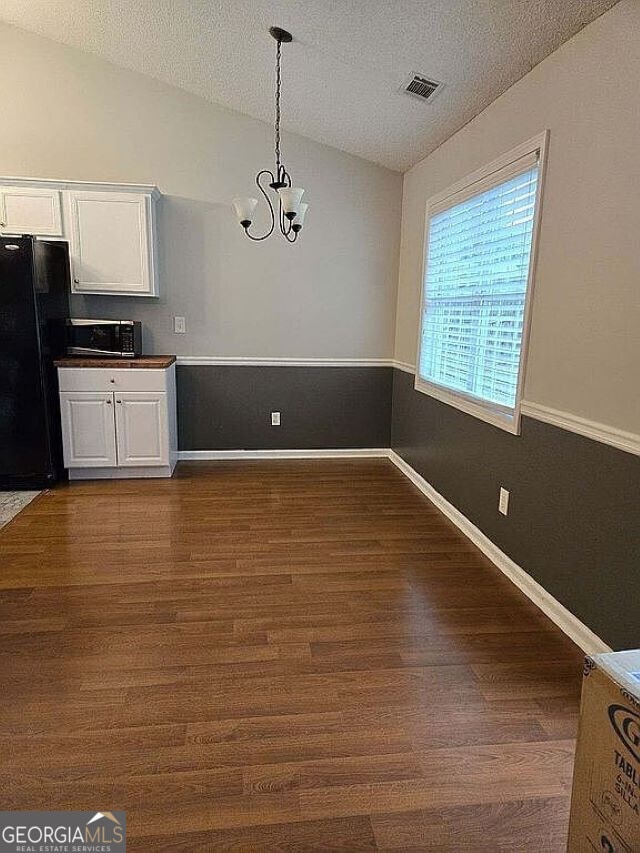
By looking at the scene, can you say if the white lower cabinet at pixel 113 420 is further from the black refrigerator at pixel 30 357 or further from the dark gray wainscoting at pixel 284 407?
the dark gray wainscoting at pixel 284 407

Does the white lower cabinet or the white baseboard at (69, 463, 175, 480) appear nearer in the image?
the white lower cabinet

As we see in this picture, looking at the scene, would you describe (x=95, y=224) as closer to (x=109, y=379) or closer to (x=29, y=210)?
(x=29, y=210)

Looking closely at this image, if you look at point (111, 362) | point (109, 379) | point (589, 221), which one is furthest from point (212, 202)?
point (589, 221)

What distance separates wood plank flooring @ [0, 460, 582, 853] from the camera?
145cm

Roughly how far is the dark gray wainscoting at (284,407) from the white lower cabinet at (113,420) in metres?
0.51

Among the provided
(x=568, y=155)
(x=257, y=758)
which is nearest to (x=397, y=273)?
(x=568, y=155)

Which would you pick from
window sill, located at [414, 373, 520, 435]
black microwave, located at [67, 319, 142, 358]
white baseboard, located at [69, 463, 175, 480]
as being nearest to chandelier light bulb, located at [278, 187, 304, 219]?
window sill, located at [414, 373, 520, 435]

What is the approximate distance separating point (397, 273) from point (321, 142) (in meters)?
1.23

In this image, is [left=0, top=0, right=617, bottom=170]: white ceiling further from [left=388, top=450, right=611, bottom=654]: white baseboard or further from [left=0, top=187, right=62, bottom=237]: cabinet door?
[left=388, top=450, right=611, bottom=654]: white baseboard

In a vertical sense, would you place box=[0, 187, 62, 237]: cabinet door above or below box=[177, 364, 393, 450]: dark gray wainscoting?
above

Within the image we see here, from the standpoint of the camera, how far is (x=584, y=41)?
2178 millimetres

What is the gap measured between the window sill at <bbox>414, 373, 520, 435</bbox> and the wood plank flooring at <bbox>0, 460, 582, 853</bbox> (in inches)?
29.5

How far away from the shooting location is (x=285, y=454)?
Answer: 16.2ft

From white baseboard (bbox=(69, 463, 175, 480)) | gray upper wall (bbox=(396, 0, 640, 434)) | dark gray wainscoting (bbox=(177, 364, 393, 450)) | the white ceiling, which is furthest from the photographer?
dark gray wainscoting (bbox=(177, 364, 393, 450))
